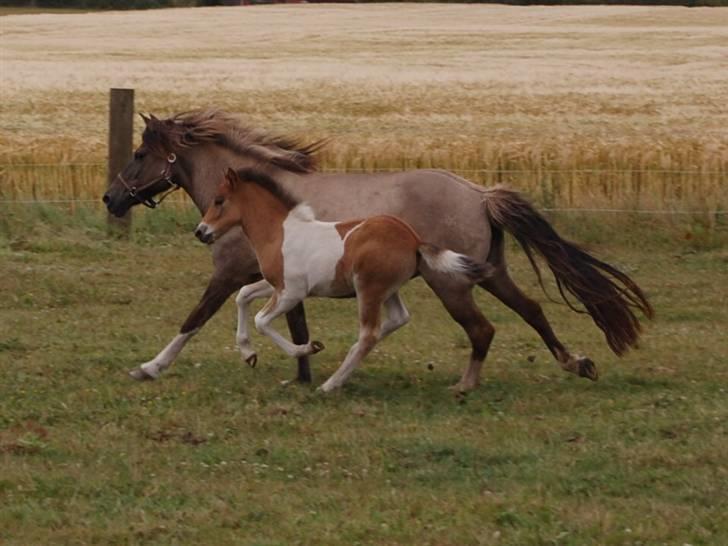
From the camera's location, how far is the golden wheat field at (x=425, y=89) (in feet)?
→ 55.7

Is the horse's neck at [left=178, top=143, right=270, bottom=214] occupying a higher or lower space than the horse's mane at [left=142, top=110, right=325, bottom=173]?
lower

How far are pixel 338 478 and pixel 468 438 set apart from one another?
3.11ft

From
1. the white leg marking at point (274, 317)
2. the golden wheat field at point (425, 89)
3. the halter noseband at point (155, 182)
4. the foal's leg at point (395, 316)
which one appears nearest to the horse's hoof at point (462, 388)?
the foal's leg at point (395, 316)

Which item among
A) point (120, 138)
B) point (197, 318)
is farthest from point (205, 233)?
point (120, 138)

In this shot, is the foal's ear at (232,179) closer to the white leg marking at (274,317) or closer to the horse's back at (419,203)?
the horse's back at (419,203)

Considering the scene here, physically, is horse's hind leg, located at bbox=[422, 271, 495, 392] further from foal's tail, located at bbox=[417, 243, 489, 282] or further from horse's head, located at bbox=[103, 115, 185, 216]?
horse's head, located at bbox=[103, 115, 185, 216]

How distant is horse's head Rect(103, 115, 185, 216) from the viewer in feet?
32.1

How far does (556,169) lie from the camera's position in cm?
1691

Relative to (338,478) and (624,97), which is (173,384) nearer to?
(338,478)

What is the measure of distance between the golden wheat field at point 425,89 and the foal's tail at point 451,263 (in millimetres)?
7734

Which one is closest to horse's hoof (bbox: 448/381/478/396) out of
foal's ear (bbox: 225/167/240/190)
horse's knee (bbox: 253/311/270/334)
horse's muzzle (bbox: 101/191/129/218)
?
horse's knee (bbox: 253/311/270/334)

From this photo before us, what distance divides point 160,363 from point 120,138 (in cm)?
A: 674

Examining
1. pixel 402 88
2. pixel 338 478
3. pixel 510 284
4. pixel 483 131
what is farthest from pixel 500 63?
pixel 338 478

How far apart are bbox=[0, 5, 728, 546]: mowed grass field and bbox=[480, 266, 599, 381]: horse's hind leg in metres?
0.10
